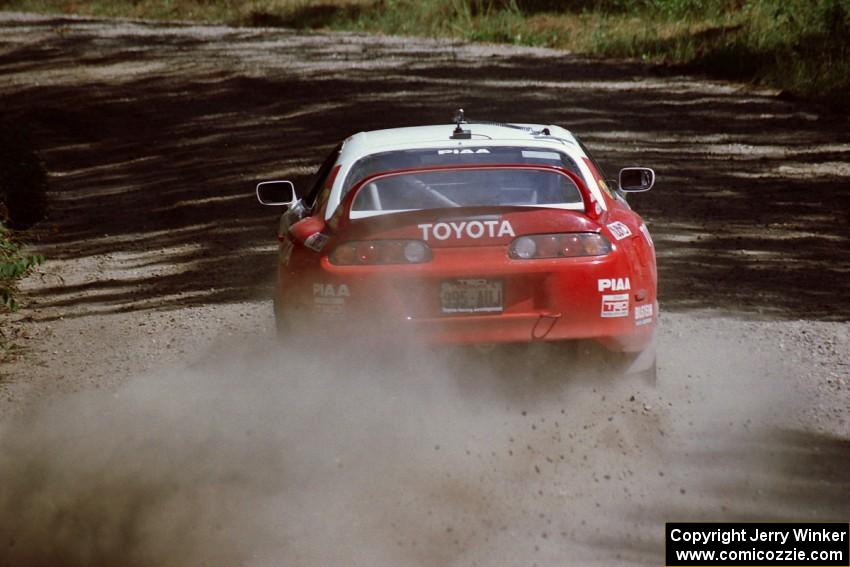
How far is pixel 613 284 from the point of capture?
22.0 feet

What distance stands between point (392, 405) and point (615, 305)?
4.15 ft

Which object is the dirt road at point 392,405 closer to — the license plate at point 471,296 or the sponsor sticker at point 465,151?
the license plate at point 471,296

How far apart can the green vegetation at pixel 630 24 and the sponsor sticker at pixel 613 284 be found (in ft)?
47.9

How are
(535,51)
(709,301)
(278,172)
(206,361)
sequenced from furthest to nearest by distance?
(535,51), (278,172), (709,301), (206,361)

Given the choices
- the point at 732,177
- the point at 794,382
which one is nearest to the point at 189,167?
the point at 732,177

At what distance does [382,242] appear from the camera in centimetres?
668

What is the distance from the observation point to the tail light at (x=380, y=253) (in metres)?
6.62

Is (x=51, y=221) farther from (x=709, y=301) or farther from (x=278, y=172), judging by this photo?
(x=709, y=301)

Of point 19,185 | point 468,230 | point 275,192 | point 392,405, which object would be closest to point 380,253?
point 468,230

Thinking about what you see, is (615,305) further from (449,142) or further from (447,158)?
(449,142)

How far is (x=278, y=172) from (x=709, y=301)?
8.26m

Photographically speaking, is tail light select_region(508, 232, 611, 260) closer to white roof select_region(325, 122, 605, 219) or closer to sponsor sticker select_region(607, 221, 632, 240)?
sponsor sticker select_region(607, 221, 632, 240)

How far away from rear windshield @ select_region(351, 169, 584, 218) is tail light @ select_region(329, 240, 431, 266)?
0.31m

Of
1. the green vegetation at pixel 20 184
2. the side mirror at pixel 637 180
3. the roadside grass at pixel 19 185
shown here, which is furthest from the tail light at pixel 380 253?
the green vegetation at pixel 20 184
